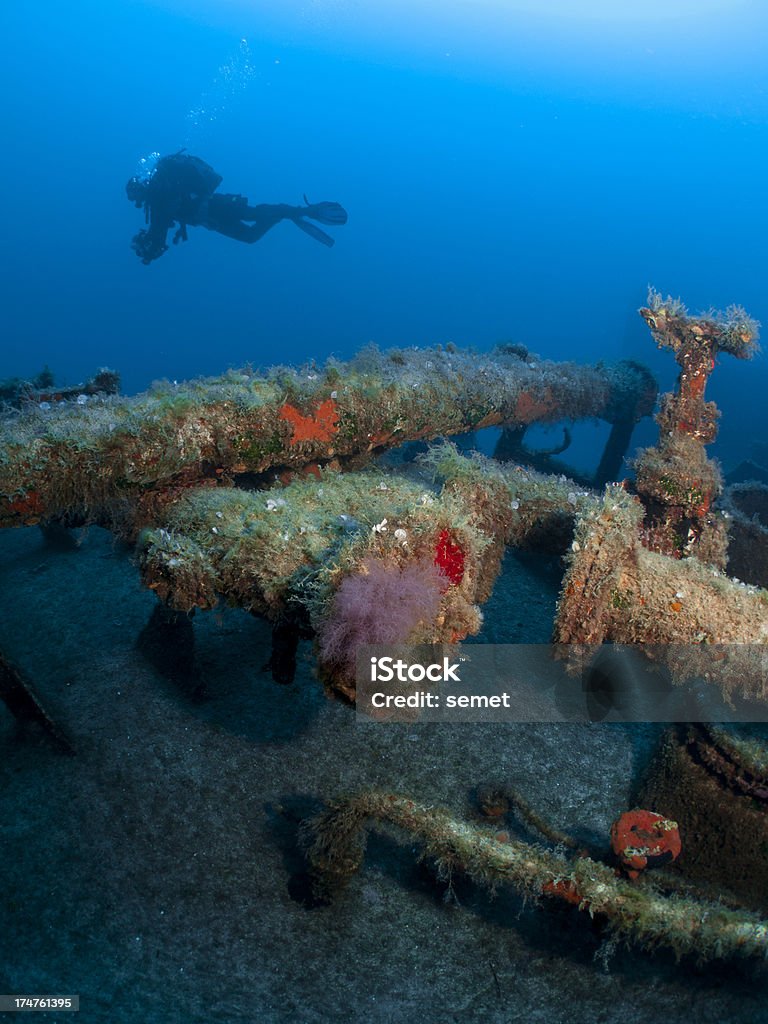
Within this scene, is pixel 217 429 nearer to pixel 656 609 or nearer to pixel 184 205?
pixel 656 609

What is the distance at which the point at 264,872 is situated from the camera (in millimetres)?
4535

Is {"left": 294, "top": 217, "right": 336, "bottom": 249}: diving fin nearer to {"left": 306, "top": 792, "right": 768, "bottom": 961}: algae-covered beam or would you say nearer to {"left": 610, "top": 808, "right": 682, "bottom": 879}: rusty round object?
{"left": 306, "top": 792, "right": 768, "bottom": 961}: algae-covered beam

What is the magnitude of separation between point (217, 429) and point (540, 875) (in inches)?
175

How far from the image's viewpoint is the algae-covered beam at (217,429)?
179 inches

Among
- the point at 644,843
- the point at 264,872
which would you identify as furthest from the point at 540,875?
the point at 264,872

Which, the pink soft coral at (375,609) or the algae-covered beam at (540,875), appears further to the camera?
the algae-covered beam at (540,875)

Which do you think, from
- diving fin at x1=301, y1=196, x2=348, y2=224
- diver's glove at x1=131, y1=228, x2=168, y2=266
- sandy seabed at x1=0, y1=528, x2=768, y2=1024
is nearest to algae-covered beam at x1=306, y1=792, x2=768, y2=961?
sandy seabed at x1=0, y1=528, x2=768, y2=1024

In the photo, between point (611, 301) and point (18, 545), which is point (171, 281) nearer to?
point (611, 301)

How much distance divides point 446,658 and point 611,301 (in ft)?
426

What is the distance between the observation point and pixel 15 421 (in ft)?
16.1

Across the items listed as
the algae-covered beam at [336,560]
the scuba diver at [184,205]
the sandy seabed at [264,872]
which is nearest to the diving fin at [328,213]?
the scuba diver at [184,205]

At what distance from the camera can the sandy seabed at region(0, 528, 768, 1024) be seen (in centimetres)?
375

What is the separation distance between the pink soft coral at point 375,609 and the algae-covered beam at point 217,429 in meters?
2.62

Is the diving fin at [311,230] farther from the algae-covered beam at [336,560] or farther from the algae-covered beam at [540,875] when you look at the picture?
the algae-covered beam at [540,875]
